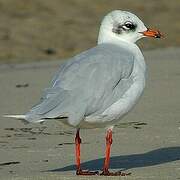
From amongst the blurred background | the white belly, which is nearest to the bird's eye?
A: the white belly

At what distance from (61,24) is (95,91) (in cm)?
1553

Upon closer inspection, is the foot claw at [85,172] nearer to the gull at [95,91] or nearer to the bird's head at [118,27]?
the gull at [95,91]

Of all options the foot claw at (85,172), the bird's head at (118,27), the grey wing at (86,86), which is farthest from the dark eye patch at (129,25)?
the foot claw at (85,172)

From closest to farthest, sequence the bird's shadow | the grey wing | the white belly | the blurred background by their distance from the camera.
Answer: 1. the grey wing
2. the white belly
3. the bird's shadow
4. the blurred background

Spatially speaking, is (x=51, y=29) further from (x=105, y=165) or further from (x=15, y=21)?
(x=105, y=165)

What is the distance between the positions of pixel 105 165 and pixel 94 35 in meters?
14.2

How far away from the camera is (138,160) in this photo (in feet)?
26.6

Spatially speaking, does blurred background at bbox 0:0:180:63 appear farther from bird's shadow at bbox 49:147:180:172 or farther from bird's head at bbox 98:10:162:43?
bird's head at bbox 98:10:162:43

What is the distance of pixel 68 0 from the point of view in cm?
2534

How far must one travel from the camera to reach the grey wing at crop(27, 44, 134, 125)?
280 inches

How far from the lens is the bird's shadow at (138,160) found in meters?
7.90

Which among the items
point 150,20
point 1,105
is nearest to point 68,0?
point 150,20

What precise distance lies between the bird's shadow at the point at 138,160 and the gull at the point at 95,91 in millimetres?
340

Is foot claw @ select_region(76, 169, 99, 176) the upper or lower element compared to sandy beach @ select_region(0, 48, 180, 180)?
lower
